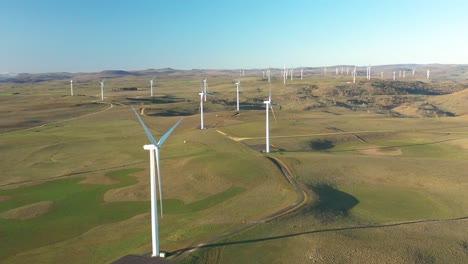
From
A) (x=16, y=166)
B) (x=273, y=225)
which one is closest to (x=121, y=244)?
(x=273, y=225)

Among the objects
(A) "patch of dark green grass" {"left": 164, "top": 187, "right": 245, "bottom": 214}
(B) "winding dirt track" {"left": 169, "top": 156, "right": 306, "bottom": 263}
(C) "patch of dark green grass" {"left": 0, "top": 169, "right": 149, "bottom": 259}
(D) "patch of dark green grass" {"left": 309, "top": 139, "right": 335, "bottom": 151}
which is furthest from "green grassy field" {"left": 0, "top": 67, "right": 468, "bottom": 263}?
(B) "winding dirt track" {"left": 169, "top": 156, "right": 306, "bottom": 263}

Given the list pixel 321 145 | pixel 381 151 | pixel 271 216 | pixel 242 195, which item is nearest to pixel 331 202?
pixel 271 216

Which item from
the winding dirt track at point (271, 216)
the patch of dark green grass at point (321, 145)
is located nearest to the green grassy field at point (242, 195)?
the patch of dark green grass at point (321, 145)

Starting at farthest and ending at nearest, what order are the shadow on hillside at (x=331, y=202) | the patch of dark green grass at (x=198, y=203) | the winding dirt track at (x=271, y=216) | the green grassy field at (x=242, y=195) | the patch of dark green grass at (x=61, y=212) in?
the patch of dark green grass at (x=198, y=203) < the shadow on hillside at (x=331, y=202) < the patch of dark green grass at (x=61, y=212) < the green grassy field at (x=242, y=195) < the winding dirt track at (x=271, y=216)

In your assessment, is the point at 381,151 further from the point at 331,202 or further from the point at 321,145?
the point at 331,202

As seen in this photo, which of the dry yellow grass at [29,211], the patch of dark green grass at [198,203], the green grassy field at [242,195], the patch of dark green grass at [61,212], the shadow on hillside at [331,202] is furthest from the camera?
the patch of dark green grass at [198,203]

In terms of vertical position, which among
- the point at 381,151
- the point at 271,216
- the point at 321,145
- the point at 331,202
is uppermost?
the point at 271,216

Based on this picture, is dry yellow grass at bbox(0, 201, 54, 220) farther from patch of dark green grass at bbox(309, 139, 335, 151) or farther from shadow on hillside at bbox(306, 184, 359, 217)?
patch of dark green grass at bbox(309, 139, 335, 151)

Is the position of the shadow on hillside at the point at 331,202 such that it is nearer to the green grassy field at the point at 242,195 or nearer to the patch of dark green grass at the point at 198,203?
the green grassy field at the point at 242,195
